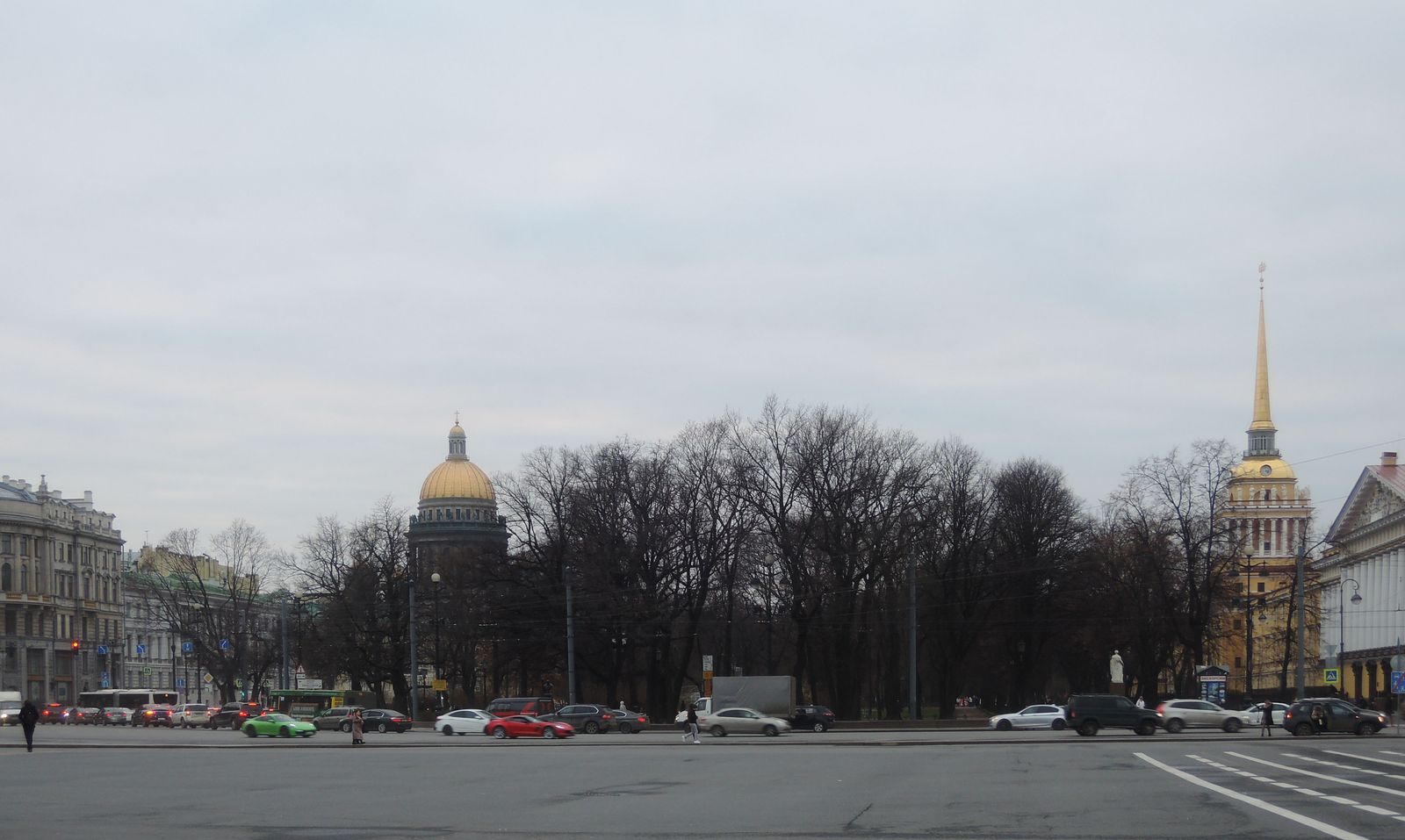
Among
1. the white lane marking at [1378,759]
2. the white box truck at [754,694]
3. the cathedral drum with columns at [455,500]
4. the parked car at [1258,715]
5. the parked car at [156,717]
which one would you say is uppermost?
the cathedral drum with columns at [455,500]

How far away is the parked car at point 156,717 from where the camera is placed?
90869mm

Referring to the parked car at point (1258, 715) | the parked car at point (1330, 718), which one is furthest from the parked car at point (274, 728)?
the parked car at point (1330, 718)

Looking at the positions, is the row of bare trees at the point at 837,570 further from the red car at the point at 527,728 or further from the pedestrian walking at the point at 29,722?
the pedestrian walking at the point at 29,722

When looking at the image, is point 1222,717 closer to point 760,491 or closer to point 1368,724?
point 1368,724

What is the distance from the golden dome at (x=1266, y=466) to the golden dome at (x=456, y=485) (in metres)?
85.6

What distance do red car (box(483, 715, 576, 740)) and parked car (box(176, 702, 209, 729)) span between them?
114 ft

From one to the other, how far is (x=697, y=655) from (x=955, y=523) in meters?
20.0

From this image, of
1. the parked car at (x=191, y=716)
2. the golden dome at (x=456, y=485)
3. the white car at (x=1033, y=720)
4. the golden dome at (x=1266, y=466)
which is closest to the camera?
the white car at (x=1033, y=720)

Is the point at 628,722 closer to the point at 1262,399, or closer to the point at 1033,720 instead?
the point at 1033,720

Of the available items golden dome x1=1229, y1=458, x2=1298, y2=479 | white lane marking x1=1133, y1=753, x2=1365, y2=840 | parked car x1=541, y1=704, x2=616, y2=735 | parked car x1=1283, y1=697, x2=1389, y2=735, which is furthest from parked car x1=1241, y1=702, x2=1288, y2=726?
golden dome x1=1229, y1=458, x2=1298, y2=479

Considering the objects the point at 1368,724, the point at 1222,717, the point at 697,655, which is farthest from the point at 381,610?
the point at 1368,724

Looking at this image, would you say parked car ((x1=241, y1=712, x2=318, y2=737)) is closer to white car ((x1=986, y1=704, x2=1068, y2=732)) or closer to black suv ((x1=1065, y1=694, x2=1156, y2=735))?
white car ((x1=986, y1=704, x2=1068, y2=732))

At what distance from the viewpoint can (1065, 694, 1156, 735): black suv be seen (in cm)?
5303

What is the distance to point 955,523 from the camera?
76.4 m
